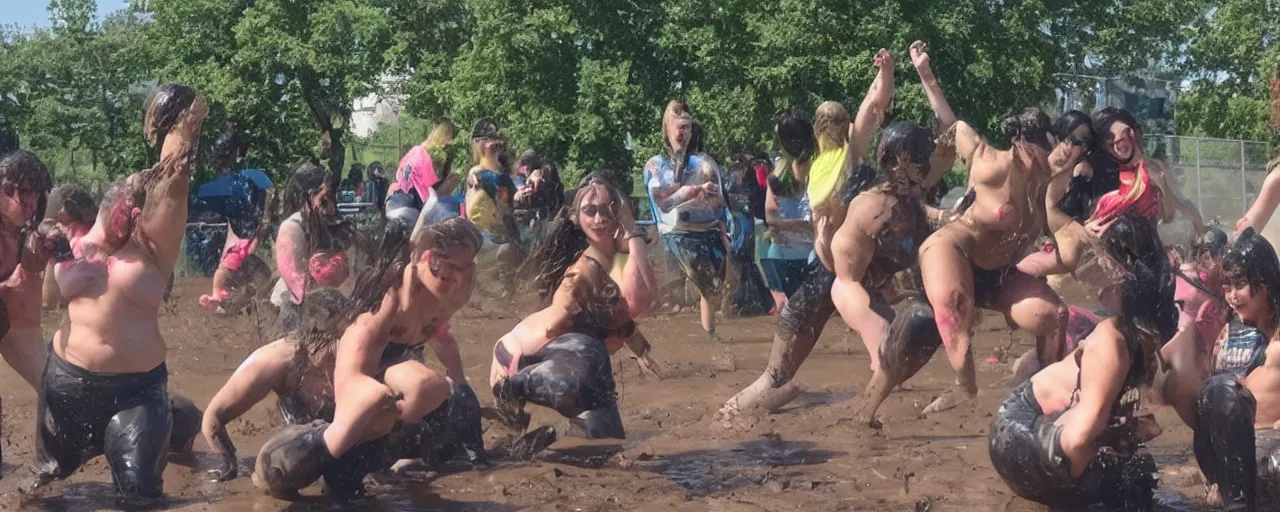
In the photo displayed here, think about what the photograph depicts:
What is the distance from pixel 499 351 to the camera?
6.39 m

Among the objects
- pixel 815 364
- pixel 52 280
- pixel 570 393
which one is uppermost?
pixel 52 280

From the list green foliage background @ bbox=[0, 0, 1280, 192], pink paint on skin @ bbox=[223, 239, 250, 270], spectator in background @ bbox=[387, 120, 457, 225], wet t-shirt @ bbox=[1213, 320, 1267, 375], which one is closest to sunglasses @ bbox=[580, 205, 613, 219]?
wet t-shirt @ bbox=[1213, 320, 1267, 375]

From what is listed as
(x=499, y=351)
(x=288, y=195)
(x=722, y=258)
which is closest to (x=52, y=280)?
(x=288, y=195)

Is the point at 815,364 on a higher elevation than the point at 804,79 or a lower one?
lower

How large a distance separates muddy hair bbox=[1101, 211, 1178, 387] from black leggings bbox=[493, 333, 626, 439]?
2166 millimetres

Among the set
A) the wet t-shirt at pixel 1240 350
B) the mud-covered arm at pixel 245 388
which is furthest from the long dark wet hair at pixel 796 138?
the mud-covered arm at pixel 245 388

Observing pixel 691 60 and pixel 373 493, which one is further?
pixel 691 60

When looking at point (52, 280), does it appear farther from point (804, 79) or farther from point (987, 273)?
point (804, 79)

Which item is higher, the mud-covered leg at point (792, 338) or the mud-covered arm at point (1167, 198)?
the mud-covered arm at point (1167, 198)

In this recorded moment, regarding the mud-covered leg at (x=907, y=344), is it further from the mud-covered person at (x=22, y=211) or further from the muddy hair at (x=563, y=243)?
the mud-covered person at (x=22, y=211)

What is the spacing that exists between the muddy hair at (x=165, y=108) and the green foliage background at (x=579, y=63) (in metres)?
12.8

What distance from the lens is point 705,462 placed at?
20.7ft

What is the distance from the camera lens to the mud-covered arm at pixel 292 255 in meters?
6.87

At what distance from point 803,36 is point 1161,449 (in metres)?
11.9
